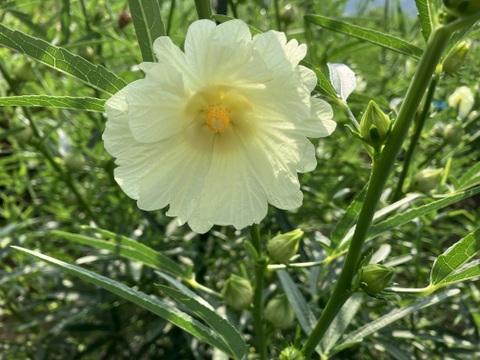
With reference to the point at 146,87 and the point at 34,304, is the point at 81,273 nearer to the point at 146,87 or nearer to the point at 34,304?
the point at 146,87

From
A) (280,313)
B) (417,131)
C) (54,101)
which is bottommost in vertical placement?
(280,313)

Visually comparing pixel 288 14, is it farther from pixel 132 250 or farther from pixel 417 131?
pixel 132 250

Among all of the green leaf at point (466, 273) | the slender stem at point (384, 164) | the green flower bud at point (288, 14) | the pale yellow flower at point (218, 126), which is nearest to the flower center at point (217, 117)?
the pale yellow flower at point (218, 126)

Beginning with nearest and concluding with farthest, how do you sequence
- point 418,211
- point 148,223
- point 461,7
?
point 461,7 < point 418,211 < point 148,223

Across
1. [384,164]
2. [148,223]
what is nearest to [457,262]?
[384,164]

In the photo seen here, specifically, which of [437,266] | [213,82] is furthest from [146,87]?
[437,266]

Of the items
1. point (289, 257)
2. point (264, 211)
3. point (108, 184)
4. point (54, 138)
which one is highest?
point (264, 211)
